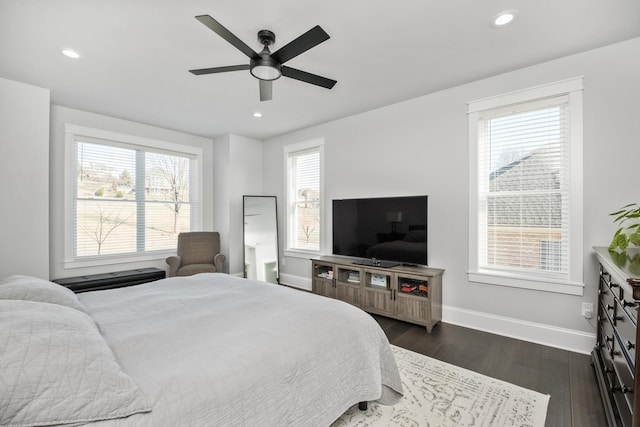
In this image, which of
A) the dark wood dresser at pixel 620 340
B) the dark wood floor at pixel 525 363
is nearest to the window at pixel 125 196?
the dark wood floor at pixel 525 363

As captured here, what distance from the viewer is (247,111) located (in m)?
4.08

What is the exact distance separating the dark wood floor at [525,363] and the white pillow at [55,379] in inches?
91.0

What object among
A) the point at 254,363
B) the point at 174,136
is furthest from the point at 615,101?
the point at 174,136

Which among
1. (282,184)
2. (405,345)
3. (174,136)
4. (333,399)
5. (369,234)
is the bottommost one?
(405,345)

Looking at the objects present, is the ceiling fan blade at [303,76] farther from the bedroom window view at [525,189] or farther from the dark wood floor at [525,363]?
the dark wood floor at [525,363]

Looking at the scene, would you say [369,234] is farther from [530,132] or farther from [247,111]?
[247,111]

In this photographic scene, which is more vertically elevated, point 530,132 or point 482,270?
point 530,132

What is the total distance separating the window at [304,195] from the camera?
15.8 ft

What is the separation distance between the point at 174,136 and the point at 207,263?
223 cm

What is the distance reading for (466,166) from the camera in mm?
3258

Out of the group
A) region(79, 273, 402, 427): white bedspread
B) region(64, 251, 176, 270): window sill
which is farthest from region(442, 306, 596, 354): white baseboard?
region(64, 251, 176, 270): window sill

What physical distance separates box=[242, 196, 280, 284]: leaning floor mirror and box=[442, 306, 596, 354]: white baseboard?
2945mm

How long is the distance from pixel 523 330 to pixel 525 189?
141 centimetres

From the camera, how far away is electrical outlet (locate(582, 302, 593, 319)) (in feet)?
8.48
